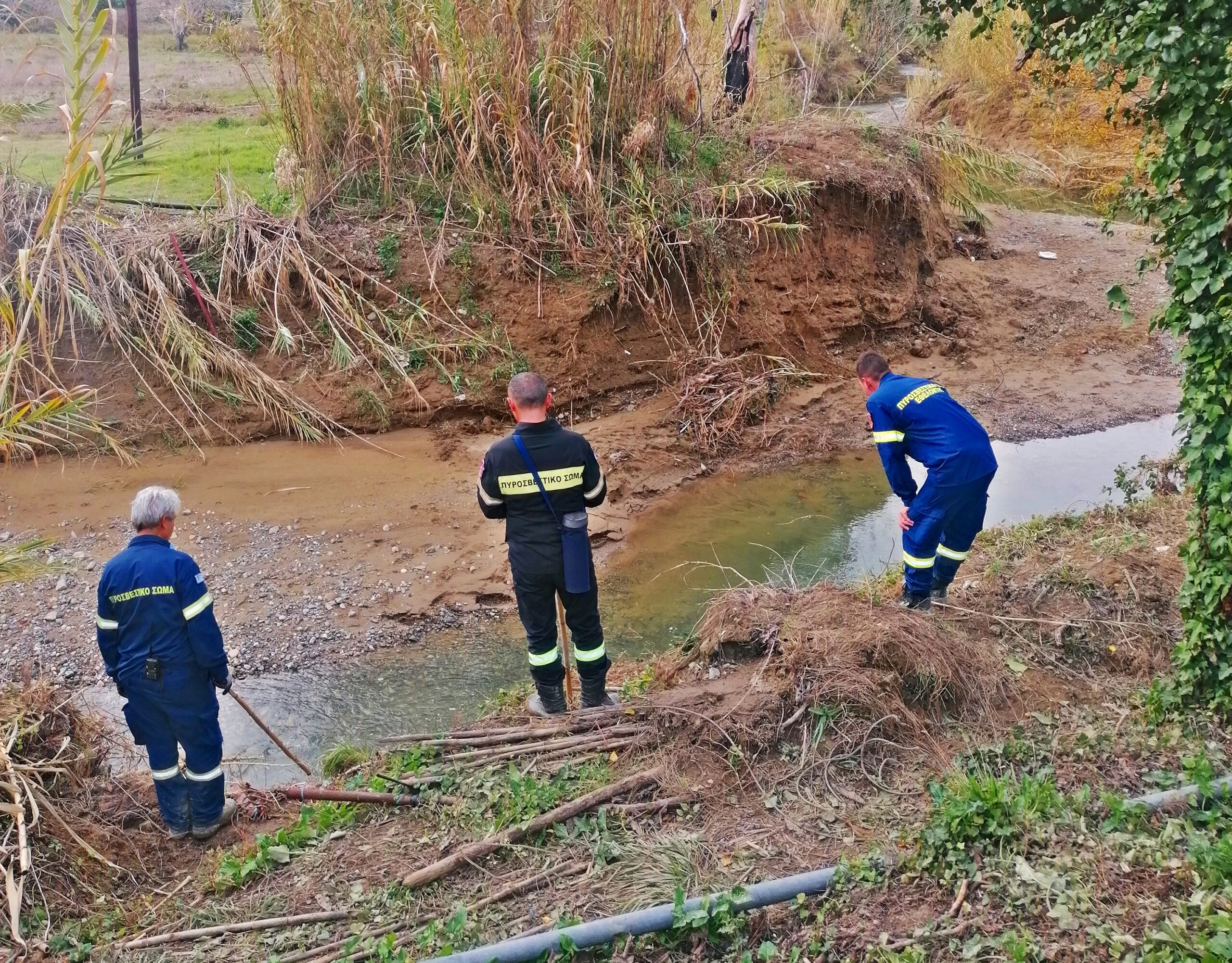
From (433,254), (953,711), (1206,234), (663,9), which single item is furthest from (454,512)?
(1206,234)

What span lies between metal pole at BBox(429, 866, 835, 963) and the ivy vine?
220 cm

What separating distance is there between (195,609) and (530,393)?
2.00m

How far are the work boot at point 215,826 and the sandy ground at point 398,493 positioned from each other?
1218 mm

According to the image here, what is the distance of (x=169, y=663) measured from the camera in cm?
477

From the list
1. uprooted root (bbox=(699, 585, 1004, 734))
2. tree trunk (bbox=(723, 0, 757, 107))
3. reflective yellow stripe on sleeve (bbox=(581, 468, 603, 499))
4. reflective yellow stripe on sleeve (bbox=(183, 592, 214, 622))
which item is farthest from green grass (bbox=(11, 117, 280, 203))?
uprooted root (bbox=(699, 585, 1004, 734))

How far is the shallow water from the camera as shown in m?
6.56

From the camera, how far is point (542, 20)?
33.3 ft

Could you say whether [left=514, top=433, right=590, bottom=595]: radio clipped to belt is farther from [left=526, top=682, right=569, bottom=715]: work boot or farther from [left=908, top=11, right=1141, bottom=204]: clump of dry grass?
[left=908, top=11, right=1141, bottom=204]: clump of dry grass

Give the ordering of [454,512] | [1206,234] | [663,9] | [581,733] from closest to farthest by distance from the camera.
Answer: [1206,234]
[581,733]
[454,512]
[663,9]

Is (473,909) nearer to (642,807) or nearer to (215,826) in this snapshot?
(642,807)

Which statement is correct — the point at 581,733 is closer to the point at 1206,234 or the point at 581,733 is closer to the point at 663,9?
the point at 1206,234

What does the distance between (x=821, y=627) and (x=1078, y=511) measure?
5.08 meters

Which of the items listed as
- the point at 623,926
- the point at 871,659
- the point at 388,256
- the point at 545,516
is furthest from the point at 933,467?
the point at 388,256

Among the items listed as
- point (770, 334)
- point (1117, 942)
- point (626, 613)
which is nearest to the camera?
point (1117, 942)
